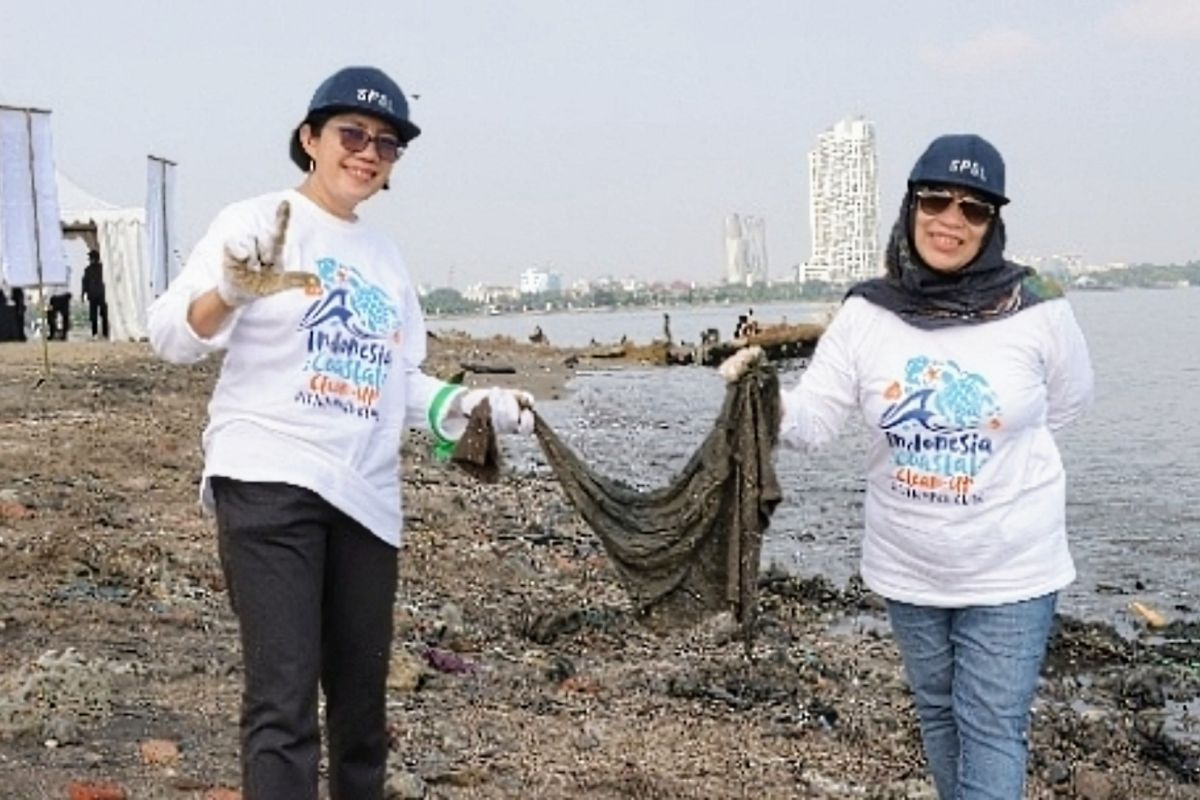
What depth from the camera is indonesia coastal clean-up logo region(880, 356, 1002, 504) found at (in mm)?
3734

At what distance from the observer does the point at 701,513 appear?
15.1 feet

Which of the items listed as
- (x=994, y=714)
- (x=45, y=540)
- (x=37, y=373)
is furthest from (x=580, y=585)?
(x=37, y=373)

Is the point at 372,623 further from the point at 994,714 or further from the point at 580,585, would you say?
the point at 580,585

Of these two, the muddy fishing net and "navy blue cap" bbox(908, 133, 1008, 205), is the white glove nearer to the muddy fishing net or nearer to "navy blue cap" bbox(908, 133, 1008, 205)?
the muddy fishing net

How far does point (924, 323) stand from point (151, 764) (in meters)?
3.03

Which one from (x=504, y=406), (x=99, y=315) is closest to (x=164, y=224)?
(x=99, y=315)

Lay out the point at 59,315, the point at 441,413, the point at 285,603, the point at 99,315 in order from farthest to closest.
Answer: the point at 59,315, the point at 99,315, the point at 441,413, the point at 285,603

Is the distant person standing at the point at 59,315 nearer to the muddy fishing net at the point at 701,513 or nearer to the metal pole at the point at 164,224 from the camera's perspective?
the metal pole at the point at 164,224

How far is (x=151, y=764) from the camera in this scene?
4953 mm

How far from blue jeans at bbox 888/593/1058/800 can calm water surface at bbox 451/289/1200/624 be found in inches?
80.2

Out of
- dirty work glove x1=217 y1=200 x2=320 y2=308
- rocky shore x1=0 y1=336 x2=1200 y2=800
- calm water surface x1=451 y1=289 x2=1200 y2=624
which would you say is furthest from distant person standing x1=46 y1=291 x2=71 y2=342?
dirty work glove x1=217 y1=200 x2=320 y2=308

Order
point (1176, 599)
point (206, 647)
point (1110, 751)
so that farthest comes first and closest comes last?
point (1176, 599), point (1110, 751), point (206, 647)

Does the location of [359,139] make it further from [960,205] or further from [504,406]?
[960,205]

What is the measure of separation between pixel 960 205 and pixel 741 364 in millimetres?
802
